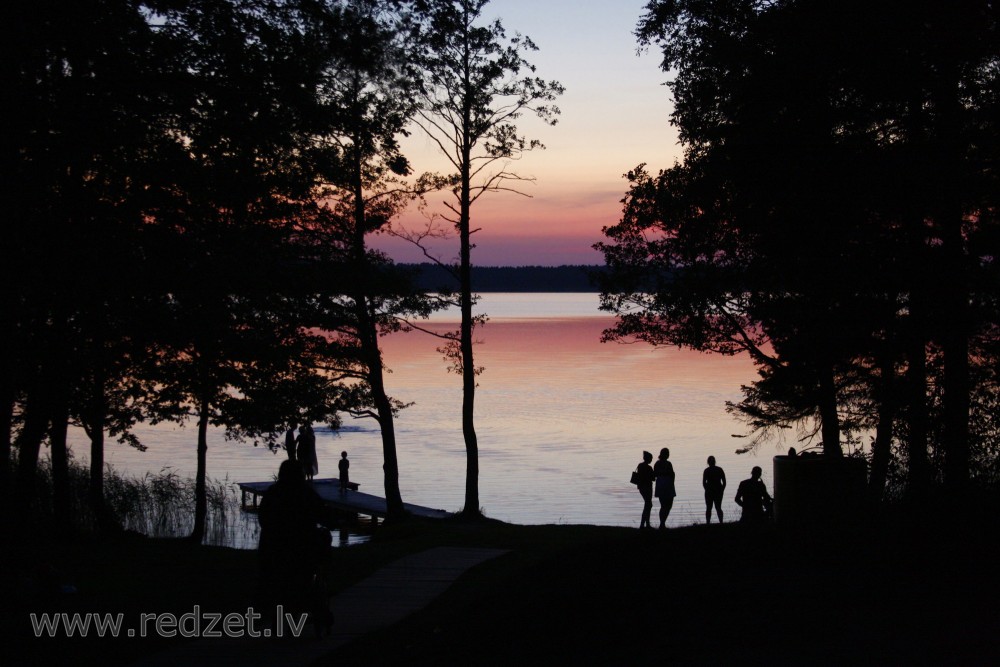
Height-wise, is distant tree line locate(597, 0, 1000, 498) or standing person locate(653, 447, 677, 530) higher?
distant tree line locate(597, 0, 1000, 498)

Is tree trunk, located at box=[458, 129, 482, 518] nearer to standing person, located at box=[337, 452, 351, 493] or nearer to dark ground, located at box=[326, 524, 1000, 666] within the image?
standing person, located at box=[337, 452, 351, 493]

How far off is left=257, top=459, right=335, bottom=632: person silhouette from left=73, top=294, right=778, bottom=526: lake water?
2310cm

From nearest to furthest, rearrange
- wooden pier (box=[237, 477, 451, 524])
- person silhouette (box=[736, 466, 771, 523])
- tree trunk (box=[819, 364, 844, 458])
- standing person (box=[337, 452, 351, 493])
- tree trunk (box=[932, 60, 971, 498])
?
1. tree trunk (box=[932, 60, 971, 498])
2. person silhouette (box=[736, 466, 771, 523])
3. tree trunk (box=[819, 364, 844, 458])
4. wooden pier (box=[237, 477, 451, 524])
5. standing person (box=[337, 452, 351, 493])

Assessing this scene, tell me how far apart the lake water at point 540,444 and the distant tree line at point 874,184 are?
15.5 metres

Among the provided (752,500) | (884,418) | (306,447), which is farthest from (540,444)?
(884,418)

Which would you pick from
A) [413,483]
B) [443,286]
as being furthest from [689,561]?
[413,483]

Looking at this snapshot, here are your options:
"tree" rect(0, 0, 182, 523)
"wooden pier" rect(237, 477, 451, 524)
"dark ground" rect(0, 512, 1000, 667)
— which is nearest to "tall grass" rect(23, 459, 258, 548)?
"wooden pier" rect(237, 477, 451, 524)

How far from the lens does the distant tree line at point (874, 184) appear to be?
14.4 metres

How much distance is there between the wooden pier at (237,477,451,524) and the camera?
113 ft

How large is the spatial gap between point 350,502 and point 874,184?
25.3m

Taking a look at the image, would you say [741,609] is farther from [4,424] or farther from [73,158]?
[73,158]

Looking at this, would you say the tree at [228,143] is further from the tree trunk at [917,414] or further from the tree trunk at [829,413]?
the tree trunk at [829,413]

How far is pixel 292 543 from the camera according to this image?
31.6 ft

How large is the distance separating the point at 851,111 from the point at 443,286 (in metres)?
16.4
